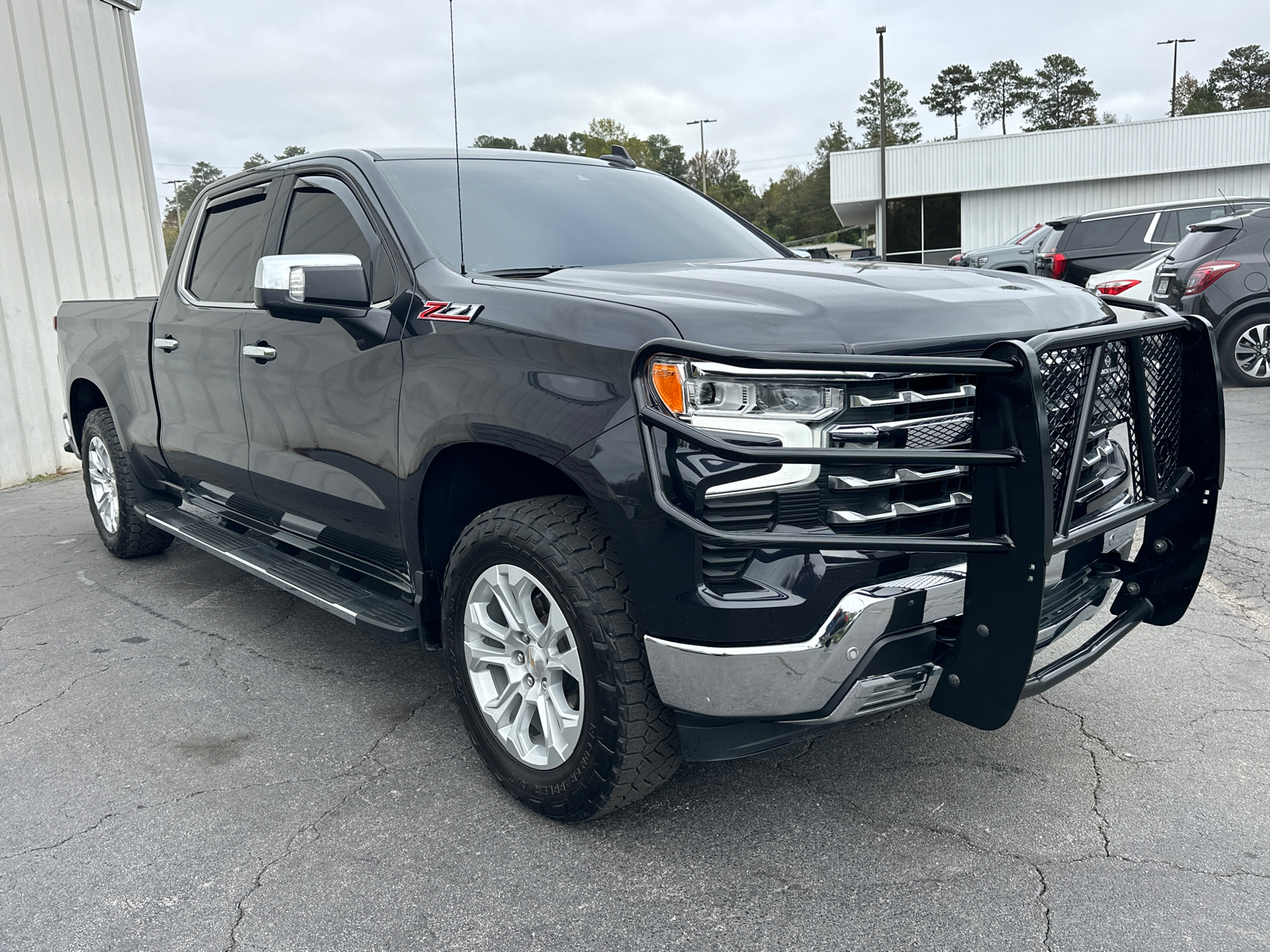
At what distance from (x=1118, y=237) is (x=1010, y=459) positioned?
45.4 feet

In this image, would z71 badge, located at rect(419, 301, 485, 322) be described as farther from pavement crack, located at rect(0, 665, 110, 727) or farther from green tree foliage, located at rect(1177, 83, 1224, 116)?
green tree foliage, located at rect(1177, 83, 1224, 116)

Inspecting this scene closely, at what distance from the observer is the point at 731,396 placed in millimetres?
2297

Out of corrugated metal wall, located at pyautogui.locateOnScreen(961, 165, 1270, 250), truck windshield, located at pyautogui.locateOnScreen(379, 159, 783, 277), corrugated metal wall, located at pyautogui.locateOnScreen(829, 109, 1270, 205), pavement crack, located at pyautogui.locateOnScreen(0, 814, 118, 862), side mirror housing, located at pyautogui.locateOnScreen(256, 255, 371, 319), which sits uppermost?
corrugated metal wall, located at pyautogui.locateOnScreen(829, 109, 1270, 205)

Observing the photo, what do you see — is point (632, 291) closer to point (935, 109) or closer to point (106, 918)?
point (106, 918)

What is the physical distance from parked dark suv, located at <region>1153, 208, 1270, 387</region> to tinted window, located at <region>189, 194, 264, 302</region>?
8.52 m

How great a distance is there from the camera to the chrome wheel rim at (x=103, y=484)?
5574 millimetres

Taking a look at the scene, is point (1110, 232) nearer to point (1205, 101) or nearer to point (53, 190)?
point (53, 190)

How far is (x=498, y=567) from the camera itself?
2771 mm

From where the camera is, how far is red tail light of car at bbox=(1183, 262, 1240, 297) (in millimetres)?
9570

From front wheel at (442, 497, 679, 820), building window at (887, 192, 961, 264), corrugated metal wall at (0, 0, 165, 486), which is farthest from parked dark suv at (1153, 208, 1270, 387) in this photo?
building window at (887, 192, 961, 264)

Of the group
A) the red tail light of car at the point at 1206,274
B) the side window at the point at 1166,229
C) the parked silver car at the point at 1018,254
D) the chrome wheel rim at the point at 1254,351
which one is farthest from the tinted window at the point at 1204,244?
the parked silver car at the point at 1018,254

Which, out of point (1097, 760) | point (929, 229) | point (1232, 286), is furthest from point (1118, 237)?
point (929, 229)

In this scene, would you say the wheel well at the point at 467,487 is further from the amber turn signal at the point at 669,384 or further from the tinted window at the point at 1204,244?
the tinted window at the point at 1204,244

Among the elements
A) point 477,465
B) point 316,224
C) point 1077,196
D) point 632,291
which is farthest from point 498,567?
point 1077,196
